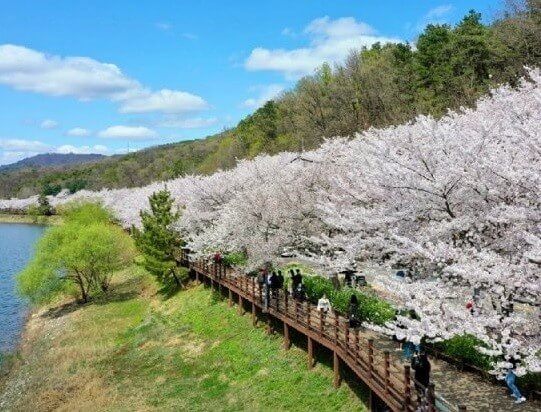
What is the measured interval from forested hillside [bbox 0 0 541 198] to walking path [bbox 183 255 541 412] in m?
11.5

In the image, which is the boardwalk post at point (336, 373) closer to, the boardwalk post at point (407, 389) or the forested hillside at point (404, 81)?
the boardwalk post at point (407, 389)

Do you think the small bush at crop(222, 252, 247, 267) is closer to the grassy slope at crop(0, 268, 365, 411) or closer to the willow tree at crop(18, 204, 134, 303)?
the grassy slope at crop(0, 268, 365, 411)

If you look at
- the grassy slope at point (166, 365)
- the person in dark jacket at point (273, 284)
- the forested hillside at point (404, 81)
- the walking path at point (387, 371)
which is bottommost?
the grassy slope at point (166, 365)

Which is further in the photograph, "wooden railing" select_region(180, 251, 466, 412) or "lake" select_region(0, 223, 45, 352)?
"lake" select_region(0, 223, 45, 352)

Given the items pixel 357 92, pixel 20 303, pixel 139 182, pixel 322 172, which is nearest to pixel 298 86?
pixel 357 92

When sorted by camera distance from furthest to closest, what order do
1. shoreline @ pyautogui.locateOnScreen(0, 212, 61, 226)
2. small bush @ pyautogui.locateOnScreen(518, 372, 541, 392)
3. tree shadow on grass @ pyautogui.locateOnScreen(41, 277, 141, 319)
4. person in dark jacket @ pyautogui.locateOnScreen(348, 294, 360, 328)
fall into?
shoreline @ pyautogui.locateOnScreen(0, 212, 61, 226)
tree shadow on grass @ pyautogui.locateOnScreen(41, 277, 141, 319)
person in dark jacket @ pyautogui.locateOnScreen(348, 294, 360, 328)
small bush @ pyautogui.locateOnScreen(518, 372, 541, 392)

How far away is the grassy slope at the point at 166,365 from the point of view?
72.2 feet

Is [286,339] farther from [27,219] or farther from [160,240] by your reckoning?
[27,219]

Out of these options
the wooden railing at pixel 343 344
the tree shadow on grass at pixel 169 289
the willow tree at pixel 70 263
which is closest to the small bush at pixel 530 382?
the wooden railing at pixel 343 344

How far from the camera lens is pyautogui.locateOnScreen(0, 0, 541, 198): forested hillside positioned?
4075 centimetres

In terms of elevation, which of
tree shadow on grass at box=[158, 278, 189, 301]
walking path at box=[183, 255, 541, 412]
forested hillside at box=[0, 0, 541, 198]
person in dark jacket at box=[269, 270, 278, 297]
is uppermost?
forested hillside at box=[0, 0, 541, 198]

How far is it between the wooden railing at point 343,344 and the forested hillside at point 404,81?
1008 centimetres

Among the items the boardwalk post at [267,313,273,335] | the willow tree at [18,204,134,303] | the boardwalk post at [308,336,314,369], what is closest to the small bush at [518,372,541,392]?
the boardwalk post at [308,336,314,369]

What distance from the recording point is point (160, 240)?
40469 millimetres
